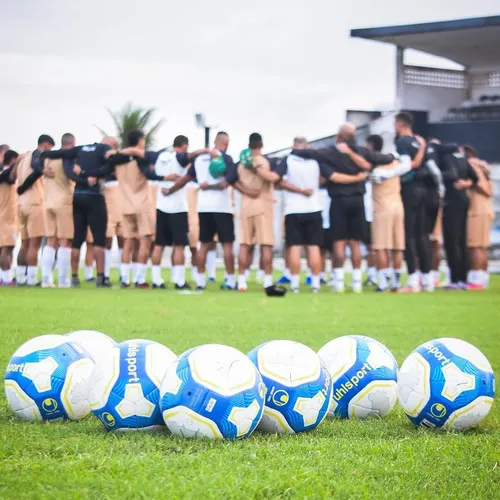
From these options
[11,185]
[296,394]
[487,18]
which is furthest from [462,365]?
[487,18]

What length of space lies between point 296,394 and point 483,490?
1.42 metres

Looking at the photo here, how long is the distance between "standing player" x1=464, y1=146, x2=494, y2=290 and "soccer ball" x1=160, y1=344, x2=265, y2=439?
14.6m

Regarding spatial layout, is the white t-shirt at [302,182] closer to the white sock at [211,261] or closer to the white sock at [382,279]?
the white sock at [382,279]

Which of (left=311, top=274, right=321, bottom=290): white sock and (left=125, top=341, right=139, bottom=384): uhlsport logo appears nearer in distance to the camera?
(left=125, top=341, right=139, bottom=384): uhlsport logo

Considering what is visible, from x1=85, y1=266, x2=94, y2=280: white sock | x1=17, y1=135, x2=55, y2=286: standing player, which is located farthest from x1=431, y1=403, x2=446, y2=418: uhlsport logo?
x1=85, y1=266, x2=94, y2=280: white sock

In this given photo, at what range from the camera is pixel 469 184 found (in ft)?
61.7

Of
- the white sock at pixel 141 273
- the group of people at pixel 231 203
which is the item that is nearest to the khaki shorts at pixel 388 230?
the group of people at pixel 231 203

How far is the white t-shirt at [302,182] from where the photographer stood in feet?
55.0

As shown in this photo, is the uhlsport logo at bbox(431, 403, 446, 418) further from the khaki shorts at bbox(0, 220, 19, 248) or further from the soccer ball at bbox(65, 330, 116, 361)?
the khaki shorts at bbox(0, 220, 19, 248)

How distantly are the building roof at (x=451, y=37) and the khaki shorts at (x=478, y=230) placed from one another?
Result: 20.6 metres

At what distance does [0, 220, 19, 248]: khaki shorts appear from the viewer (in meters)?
18.3

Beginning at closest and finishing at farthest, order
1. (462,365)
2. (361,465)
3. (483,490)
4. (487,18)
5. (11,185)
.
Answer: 1. (483,490)
2. (361,465)
3. (462,365)
4. (11,185)
5. (487,18)

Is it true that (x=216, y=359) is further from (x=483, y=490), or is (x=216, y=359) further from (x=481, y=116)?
(x=481, y=116)

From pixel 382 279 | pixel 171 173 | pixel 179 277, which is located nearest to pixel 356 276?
pixel 382 279
